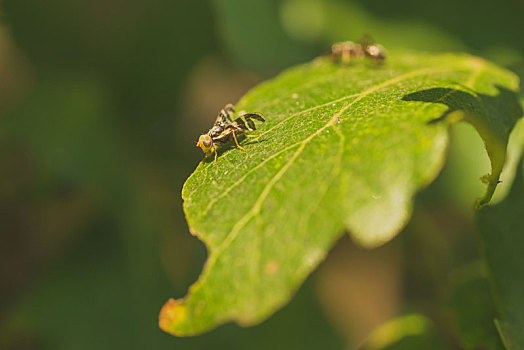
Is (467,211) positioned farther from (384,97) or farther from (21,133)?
(21,133)

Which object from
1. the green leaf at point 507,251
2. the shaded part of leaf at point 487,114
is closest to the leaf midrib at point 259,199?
the shaded part of leaf at point 487,114

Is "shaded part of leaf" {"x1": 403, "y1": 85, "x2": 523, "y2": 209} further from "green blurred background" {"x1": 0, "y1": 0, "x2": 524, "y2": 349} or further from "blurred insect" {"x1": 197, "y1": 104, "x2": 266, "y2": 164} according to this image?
"green blurred background" {"x1": 0, "y1": 0, "x2": 524, "y2": 349}

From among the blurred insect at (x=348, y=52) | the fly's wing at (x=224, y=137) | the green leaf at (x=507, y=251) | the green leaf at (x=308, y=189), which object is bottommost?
the green leaf at (x=507, y=251)

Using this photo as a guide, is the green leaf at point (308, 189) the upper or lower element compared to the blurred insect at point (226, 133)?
lower

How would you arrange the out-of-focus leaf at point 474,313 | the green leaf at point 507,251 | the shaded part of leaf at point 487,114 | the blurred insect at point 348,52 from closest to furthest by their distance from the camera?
the shaded part of leaf at point 487,114 < the green leaf at point 507,251 < the out-of-focus leaf at point 474,313 < the blurred insect at point 348,52

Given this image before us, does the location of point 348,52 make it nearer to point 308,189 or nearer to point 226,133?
point 226,133

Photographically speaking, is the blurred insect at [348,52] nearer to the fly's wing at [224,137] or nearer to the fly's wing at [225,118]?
the fly's wing at [225,118]
